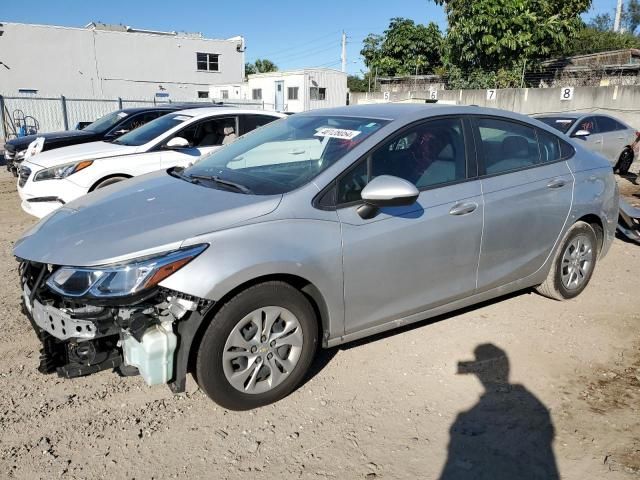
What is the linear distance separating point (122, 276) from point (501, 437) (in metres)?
2.18

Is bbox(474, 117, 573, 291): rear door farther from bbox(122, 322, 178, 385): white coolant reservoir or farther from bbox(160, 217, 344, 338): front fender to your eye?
bbox(122, 322, 178, 385): white coolant reservoir

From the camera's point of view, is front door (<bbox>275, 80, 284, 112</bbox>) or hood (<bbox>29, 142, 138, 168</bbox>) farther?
front door (<bbox>275, 80, 284, 112</bbox>)

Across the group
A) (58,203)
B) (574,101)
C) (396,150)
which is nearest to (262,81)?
(574,101)

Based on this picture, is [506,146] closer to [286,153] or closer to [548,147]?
[548,147]

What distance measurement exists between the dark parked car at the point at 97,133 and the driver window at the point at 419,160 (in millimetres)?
7443

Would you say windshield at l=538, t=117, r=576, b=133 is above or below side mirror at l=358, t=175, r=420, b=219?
above

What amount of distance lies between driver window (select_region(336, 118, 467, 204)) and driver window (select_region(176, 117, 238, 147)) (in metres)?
4.31

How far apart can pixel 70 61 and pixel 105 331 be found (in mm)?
36702

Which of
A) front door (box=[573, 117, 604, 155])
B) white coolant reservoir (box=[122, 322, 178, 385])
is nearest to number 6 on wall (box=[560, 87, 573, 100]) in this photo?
front door (box=[573, 117, 604, 155])

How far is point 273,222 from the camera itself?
2.94 meters

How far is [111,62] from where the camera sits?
35094mm

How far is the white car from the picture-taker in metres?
6.23

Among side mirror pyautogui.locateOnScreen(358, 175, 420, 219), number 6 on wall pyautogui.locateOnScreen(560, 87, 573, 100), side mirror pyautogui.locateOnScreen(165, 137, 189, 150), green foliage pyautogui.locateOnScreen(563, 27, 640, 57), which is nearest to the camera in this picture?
side mirror pyautogui.locateOnScreen(358, 175, 420, 219)

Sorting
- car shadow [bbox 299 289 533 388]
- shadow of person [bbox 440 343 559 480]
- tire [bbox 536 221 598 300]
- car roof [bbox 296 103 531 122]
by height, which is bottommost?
shadow of person [bbox 440 343 559 480]
